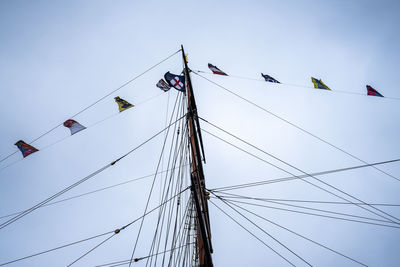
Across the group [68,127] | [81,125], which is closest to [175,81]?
[81,125]

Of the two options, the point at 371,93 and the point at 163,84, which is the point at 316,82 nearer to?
the point at 371,93

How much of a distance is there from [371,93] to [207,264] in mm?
11764

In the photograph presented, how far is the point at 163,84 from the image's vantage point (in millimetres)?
9922

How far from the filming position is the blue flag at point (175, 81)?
920 centimetres

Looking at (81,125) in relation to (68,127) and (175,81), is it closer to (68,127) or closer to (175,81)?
(68,127)

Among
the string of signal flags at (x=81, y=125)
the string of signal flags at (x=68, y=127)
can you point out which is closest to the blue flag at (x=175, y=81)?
the string of signal flags at (x=81, y=125)

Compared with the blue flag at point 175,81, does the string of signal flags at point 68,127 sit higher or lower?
lower

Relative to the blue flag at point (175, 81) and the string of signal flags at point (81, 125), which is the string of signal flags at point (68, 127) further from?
the blue flag at point (175, 81)

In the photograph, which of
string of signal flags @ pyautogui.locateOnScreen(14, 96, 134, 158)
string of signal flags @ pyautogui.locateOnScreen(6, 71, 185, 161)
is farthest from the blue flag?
string of signal flags @ pyautogui.locateOnScreen(14, 96, 134, 158)

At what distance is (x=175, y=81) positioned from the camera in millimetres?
9336

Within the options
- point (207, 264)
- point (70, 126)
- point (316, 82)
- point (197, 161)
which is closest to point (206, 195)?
point (197, 161)

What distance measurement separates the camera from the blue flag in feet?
30.2

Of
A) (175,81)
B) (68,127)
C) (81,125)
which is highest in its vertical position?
(175,81)

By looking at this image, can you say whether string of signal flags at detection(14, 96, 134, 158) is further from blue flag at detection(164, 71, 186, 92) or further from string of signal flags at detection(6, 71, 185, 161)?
blue flag at detection(164, 71, 186, 92)
